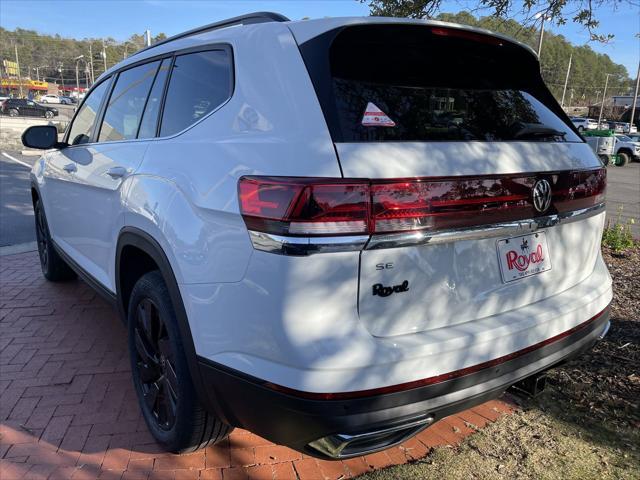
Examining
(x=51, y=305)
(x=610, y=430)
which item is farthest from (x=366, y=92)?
(x=51, y=305)

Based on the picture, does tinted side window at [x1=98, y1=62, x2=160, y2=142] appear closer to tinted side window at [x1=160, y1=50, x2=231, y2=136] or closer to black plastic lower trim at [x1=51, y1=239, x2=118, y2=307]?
tinted side window at [x1=160, y1=50, x2=231, y2=136]

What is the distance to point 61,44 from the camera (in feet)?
381

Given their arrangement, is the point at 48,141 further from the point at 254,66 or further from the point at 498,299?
the point at 498,299

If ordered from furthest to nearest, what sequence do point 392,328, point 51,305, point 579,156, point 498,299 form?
point 51,305
point 579,156
point 498,299
point 392,328

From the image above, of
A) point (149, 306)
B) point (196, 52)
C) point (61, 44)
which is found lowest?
point (149, 306)

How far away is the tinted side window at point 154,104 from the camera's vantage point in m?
2.66

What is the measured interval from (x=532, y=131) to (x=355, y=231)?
3.56 ft

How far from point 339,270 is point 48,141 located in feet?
10.6

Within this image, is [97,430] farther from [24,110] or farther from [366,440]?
[24,110]

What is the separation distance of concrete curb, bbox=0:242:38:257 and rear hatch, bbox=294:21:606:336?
5.78m

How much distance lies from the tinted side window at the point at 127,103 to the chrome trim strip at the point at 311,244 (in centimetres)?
159

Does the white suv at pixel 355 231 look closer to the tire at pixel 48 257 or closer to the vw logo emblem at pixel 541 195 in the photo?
the vw logo emblem at pixel 541 195

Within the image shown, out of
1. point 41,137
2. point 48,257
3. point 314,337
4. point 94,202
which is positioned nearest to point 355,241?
point 314,337

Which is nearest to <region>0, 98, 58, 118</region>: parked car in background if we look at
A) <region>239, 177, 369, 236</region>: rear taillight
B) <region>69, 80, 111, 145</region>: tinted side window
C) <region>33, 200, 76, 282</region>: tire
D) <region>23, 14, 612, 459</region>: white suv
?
<region>33, 200, 76, 282</region>: tire
